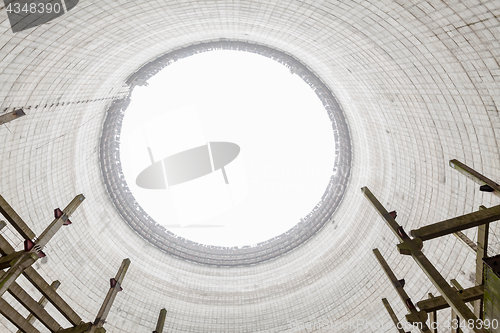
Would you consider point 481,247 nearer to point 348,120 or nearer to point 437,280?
point 437,280

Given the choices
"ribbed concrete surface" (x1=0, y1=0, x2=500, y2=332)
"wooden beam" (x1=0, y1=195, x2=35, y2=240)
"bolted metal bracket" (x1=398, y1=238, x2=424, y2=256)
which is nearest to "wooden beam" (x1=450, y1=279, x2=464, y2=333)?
"bolted metal bracket" (x1=398, y1=238, x2=424, y2=256)

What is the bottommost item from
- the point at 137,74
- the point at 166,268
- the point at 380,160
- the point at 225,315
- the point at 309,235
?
the point at 225,315

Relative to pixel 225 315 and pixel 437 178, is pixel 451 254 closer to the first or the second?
pixel 437 178

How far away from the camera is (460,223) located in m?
4.56

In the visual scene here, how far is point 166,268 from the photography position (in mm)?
15359

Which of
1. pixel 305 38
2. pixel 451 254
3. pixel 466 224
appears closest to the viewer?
pixel 466 224

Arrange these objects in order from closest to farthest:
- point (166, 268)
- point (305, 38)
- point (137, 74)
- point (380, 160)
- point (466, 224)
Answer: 1. point (466, 224)
2. point (305, 38)
3. point (380, 160)
4. point (137, 74)
5. point (166, 268)

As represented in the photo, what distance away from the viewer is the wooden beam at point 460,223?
14.9ft

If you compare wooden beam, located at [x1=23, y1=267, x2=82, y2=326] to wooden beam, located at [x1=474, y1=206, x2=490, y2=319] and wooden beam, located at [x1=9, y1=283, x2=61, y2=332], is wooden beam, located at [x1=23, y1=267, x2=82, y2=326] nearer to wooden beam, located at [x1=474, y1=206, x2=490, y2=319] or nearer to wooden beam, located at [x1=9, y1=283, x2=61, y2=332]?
wooden beam, located at [x1=9, y1=283, x2=61, y2=332]

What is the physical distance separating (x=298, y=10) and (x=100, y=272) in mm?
12238

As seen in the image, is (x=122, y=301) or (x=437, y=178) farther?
A: (x=122, y=301)

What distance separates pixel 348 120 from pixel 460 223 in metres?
10.7

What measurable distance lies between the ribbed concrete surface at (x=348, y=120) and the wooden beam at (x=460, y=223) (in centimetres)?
269

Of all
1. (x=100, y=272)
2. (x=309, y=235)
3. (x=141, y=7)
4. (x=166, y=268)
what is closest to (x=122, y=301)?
(x=100, y=272)
